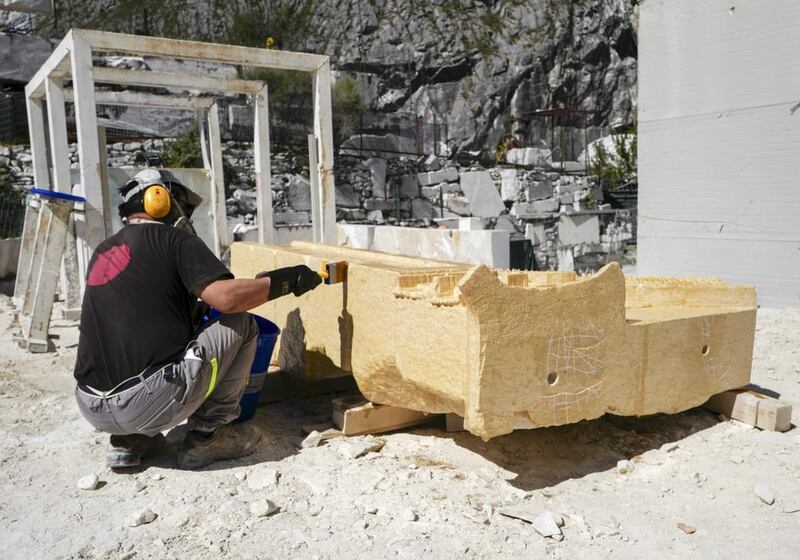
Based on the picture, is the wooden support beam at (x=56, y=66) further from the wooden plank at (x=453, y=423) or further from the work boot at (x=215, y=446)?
the wooden plank at (x=453, y=423)

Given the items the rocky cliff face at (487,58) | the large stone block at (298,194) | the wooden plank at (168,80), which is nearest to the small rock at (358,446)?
the wooden plank at (168,80)

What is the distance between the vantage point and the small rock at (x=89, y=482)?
299cm

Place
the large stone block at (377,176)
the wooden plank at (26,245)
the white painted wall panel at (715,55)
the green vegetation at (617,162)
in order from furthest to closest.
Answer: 1. the green vegetation at (617,162)
2. the large stone block at (377,176)
3. the white painted wall panel at (715,55)
4. the wooden plank at (26,245)

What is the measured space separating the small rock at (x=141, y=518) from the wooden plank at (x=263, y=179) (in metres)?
4.70

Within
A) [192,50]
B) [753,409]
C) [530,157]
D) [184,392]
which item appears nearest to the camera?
[184,392]

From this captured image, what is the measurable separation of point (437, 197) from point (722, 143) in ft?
46.5

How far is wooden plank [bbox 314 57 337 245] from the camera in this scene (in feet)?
22.1

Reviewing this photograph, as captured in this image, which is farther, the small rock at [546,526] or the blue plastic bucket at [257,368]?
the blue plastic bucket at [257,368]

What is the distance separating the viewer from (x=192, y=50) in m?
6.20

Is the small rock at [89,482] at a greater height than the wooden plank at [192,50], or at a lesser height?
lesser

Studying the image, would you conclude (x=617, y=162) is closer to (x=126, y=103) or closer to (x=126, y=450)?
(x=126, y=103)

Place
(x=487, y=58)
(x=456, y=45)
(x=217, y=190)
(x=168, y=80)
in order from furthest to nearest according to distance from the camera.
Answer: (x=456, y=45) < (x=487, y=58) < (x=217, y=190) < (x=168, y=80)

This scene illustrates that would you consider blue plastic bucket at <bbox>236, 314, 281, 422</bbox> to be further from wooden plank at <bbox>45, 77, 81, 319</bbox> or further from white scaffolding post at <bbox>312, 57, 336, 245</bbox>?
wooden plank at <bbox>45, 77, 81, 319</bbox>

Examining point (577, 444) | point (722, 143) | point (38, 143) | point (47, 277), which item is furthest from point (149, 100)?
point (577, 444)
